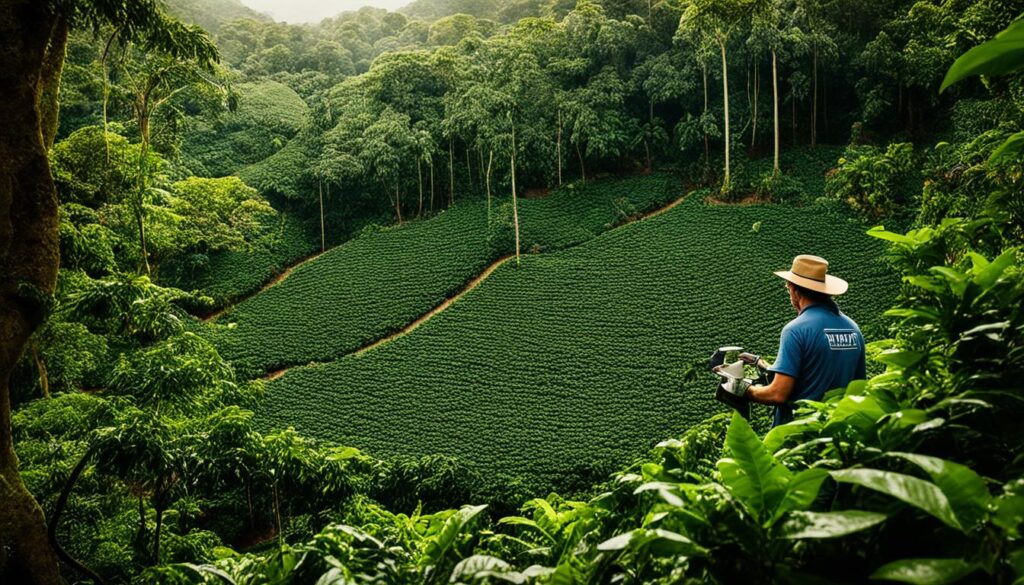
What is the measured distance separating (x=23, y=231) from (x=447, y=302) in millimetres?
15478

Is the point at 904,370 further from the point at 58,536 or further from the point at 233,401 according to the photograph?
the point at 233,401

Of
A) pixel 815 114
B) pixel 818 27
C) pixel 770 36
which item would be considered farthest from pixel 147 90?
pixel 815 114

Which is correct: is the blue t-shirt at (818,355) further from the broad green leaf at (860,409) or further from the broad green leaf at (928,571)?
the broad green leaf at (928,571)

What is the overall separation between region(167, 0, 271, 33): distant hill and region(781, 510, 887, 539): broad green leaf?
4897 centimetres

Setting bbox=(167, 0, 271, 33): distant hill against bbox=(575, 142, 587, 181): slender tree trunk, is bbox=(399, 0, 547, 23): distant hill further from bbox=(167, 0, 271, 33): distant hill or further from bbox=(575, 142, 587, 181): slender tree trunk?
bbox=(575, 142, 587, 181): slender tree trunk

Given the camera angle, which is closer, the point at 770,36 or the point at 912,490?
the point at 912,490

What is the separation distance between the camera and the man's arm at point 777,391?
2.23 metres

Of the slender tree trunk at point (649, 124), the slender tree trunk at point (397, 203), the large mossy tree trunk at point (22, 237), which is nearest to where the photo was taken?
the large mossy tree trunk at point (22, 237)

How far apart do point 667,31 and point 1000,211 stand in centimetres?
2634

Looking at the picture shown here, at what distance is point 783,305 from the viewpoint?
46.7ft

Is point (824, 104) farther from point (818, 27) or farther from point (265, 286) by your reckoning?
point (265, 286)

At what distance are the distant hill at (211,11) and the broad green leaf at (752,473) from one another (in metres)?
48.8

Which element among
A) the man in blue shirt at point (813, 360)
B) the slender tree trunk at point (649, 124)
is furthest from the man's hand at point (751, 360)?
the slender tree trunk at point (649, 124)

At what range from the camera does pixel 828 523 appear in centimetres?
69
